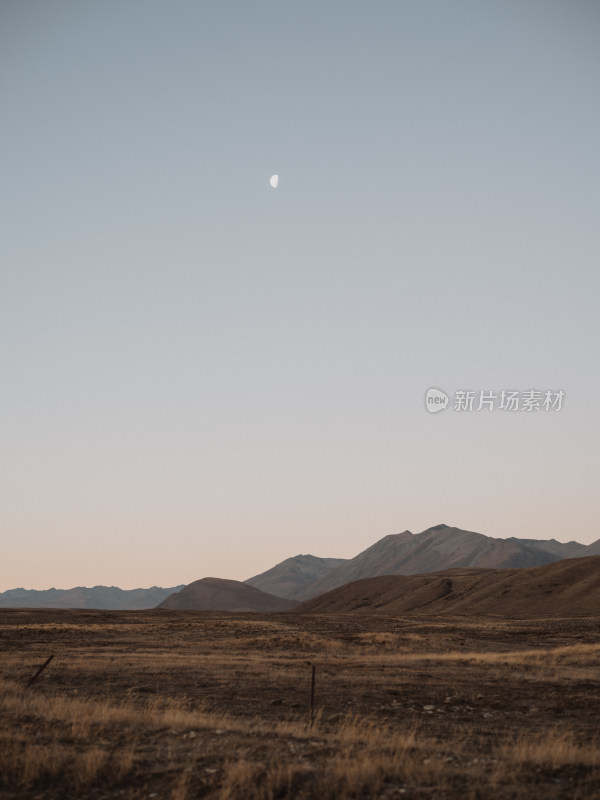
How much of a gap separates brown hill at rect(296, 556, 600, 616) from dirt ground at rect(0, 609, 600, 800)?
7266 centimetres

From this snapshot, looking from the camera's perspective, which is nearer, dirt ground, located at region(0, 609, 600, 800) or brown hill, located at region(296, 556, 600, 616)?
dirt ground, located at region(0, 609, 600, 800)

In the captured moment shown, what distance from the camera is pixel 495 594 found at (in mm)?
116250

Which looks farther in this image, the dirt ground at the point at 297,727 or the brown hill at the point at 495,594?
the brown hill at the point at 495,594

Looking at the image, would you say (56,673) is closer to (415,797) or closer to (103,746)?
(103,746)

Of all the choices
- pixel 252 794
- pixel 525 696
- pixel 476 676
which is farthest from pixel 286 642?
pixel 252 794

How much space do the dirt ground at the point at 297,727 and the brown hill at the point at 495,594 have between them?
2861 inches

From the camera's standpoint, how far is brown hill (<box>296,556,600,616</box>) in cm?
10069

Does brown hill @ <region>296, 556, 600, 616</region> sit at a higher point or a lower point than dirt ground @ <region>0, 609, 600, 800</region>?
lower

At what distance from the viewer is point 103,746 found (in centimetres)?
1273

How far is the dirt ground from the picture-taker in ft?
34.7

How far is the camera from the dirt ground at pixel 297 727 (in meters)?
10.6

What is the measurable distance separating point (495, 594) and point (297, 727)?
108893 mm

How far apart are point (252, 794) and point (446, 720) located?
8.63m

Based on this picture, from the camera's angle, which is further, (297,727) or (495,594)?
(495,594)
